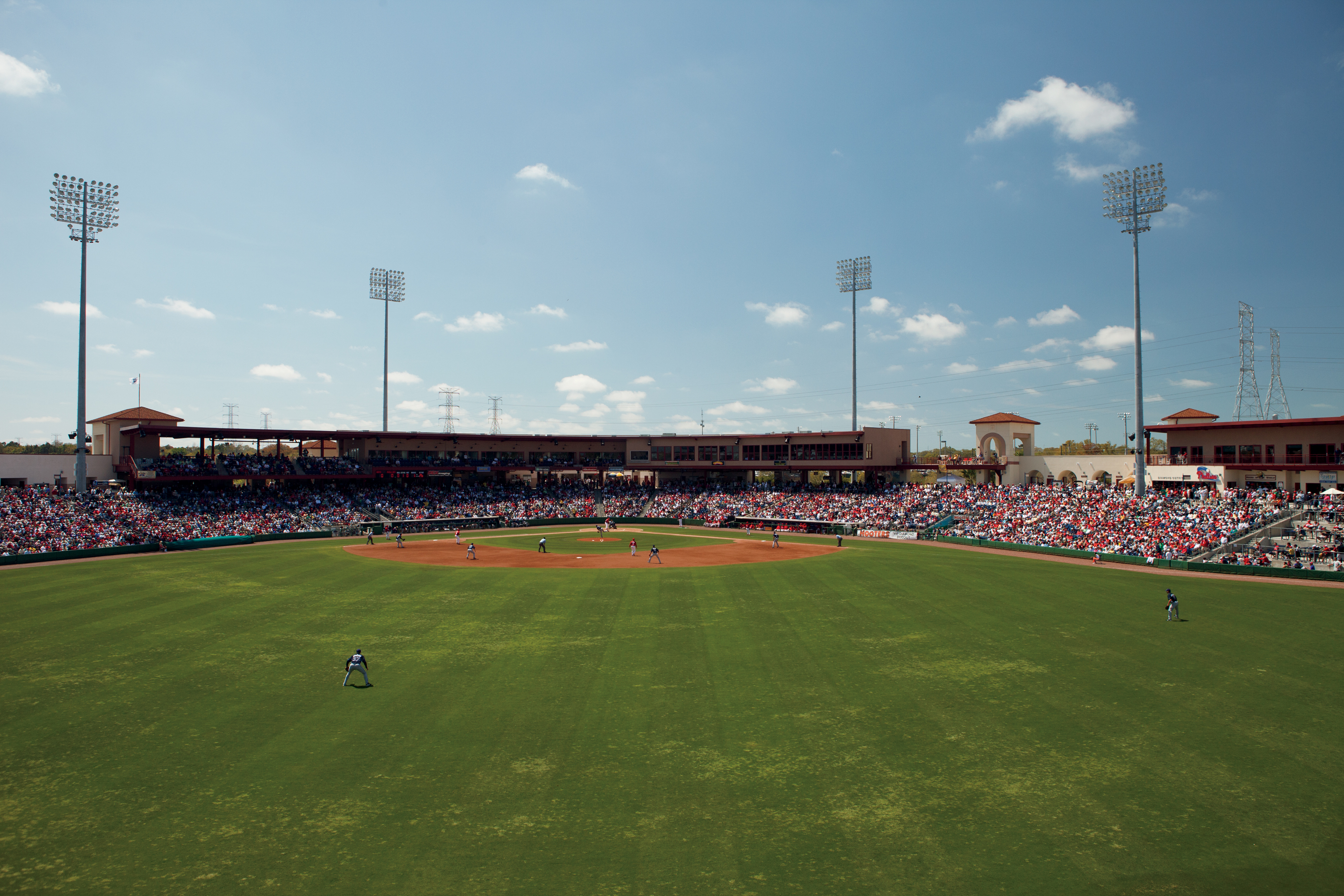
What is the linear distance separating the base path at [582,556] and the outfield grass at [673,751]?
1506cm

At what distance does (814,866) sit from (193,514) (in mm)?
62431

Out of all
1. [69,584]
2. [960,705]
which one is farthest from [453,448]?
[960,705]

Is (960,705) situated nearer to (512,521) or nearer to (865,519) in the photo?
(865,519)

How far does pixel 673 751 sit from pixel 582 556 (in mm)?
33655

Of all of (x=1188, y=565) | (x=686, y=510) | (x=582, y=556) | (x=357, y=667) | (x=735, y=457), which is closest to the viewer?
(x=357, y=667)

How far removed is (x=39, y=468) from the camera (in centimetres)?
5669

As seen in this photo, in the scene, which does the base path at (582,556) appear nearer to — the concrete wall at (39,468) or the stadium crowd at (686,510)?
the stadium crowd at (686,510)

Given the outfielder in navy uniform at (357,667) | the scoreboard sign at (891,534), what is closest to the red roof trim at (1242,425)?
the scoreboard sign at (891,534)

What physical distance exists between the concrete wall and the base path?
28208 mm

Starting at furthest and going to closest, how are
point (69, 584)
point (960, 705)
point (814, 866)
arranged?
1. point (69, 584)
2. point (960, 705)
3. point (814, 866)

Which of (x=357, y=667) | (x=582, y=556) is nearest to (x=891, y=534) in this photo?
(x=582, y=556)

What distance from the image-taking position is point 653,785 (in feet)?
42.1

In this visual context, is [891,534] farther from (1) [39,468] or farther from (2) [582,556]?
(1) [39,468]

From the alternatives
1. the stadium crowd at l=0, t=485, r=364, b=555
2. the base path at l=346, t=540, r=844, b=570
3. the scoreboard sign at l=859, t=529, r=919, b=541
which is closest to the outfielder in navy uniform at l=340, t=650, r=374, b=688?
the base path at l=346, t=540, r=844, b=570
